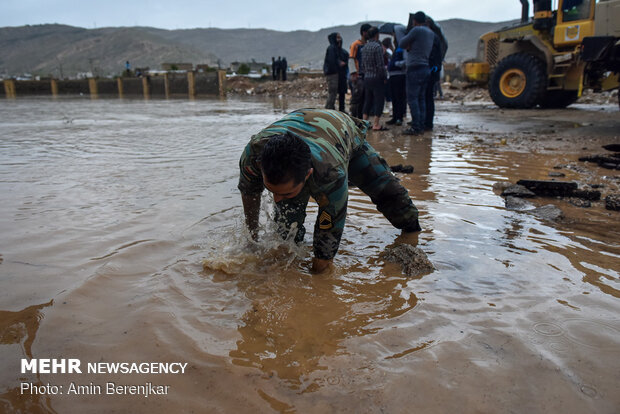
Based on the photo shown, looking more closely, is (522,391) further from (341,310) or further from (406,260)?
(406,260)

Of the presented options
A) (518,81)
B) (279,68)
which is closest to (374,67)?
(518,81)

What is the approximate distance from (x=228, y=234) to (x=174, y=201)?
3.45ft

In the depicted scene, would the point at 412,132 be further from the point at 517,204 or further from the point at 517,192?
the point at 517,204

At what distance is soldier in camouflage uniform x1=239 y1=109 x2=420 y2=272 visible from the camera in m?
1.83

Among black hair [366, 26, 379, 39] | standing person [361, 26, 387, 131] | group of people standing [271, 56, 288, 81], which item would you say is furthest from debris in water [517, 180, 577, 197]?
group of people standing [271, 56, 288, 81]

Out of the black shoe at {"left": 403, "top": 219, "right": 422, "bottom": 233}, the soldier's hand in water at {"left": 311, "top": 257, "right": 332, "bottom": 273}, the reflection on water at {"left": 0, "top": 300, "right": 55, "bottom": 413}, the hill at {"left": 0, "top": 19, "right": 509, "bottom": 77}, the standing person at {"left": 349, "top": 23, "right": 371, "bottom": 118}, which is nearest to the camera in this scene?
the reflection on water at {"left": 0, "top": 300, "right": 55, "bottom": 413}

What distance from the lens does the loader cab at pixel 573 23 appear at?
8.49 metres

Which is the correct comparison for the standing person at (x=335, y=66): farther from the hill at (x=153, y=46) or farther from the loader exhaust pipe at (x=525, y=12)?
the hill at (x=153, y=46)

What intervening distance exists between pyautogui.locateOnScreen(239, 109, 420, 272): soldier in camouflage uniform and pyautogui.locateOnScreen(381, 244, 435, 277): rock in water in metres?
0.45

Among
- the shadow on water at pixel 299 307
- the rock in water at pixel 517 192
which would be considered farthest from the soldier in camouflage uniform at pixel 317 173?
the rock in water at pixel 517 192

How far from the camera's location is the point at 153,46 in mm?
81562

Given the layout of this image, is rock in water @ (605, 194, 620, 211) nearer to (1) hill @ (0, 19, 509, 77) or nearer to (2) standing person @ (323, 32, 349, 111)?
(2) standing person @ (323, 32, 349, 111)

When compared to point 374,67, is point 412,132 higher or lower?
lower

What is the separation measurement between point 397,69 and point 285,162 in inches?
263
